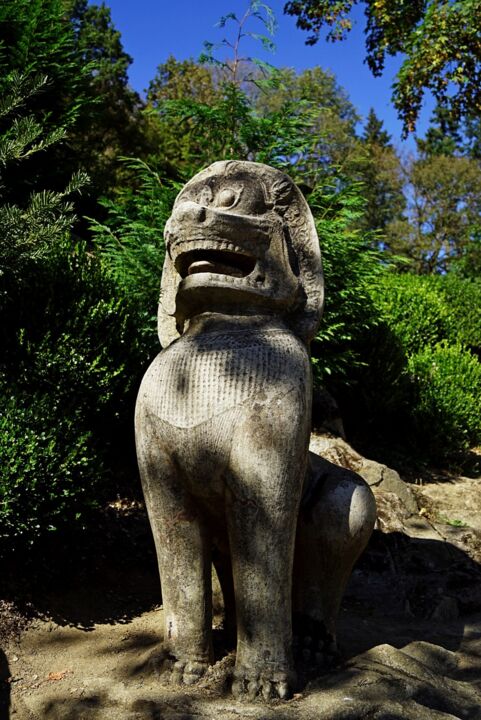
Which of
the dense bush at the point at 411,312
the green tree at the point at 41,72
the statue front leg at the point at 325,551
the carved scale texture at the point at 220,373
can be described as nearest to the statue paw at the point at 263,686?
the statue front leg at the point at 325,551

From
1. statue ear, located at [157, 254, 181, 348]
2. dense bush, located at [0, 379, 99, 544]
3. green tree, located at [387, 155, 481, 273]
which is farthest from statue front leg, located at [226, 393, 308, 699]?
green tree, located at [387, 155, 481, 273]

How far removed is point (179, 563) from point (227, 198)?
1.46m

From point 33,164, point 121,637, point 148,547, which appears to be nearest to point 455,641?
point 121,637

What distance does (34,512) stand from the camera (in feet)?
12.8

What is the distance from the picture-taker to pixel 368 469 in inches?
247

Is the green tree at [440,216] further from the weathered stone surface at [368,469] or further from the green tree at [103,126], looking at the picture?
the weathered stone surface at [368,469]

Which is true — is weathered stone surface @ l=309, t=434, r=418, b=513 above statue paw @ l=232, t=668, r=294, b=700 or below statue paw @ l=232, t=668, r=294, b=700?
above

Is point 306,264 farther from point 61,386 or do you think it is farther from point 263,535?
point 61,386

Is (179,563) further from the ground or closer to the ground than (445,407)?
closer to the ground

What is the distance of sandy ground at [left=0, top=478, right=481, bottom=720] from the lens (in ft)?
8.07

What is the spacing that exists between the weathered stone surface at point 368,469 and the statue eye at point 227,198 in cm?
371

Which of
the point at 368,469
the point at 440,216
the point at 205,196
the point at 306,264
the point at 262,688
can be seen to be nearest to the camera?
the point at 262,688

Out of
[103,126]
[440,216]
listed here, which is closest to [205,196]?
[103,126]

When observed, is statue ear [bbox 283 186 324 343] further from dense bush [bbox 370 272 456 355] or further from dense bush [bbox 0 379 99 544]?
dense bush [bbox 370 272 456 355]
